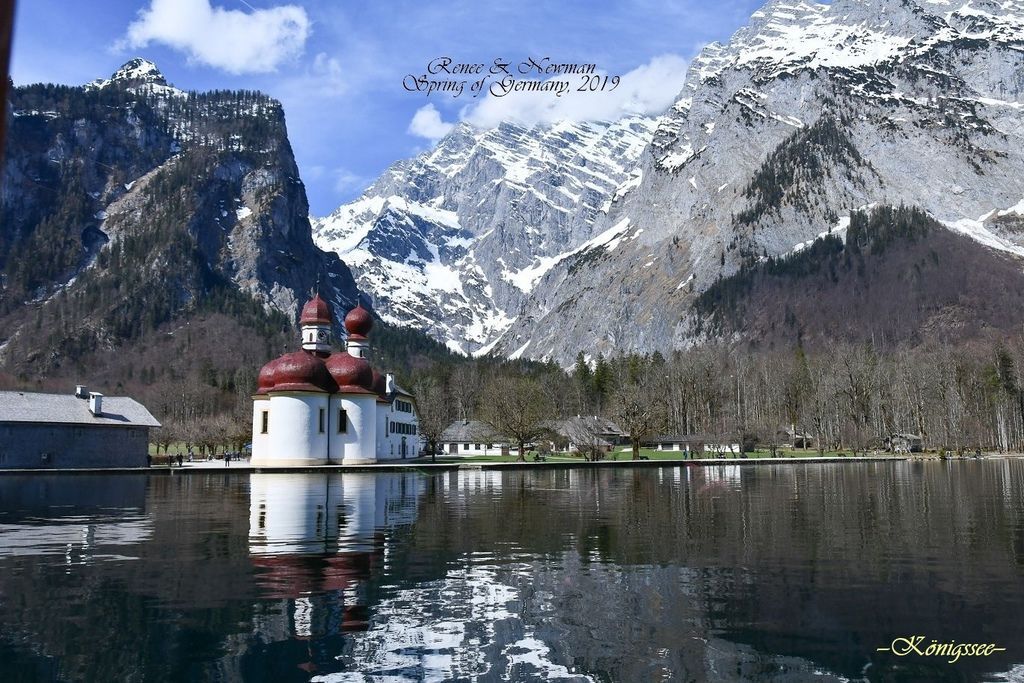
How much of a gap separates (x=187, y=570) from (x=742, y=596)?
560 inches

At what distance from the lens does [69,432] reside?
3241 inches

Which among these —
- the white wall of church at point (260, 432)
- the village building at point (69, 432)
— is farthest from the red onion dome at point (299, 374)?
the village building at point (69, 432)

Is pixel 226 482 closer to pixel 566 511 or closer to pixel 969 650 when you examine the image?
pixel 566 511

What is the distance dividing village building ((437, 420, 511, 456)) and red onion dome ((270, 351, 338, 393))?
3877 cm

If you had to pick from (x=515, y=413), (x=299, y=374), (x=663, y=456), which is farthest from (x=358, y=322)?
(x=663, y=456)

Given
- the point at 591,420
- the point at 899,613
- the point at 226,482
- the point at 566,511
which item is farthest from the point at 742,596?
the point at 591,420

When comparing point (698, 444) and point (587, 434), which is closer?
point (587, 434)

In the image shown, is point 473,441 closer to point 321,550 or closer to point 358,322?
point 358,322

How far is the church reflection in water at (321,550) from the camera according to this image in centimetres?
1730

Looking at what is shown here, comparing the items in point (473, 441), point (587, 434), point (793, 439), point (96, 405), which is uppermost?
point (96, 405)

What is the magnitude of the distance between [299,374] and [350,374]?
5897 millimetres

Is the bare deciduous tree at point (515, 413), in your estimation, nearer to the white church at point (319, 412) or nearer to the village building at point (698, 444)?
the white church at point (319, 412)

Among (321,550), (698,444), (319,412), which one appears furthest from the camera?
(698,444)

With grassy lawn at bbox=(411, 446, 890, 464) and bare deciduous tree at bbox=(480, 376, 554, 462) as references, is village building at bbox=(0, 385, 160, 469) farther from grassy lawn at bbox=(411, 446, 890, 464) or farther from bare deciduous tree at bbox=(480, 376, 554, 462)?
bare deciduous tree at bbox=(480, 376, 554, 462)
